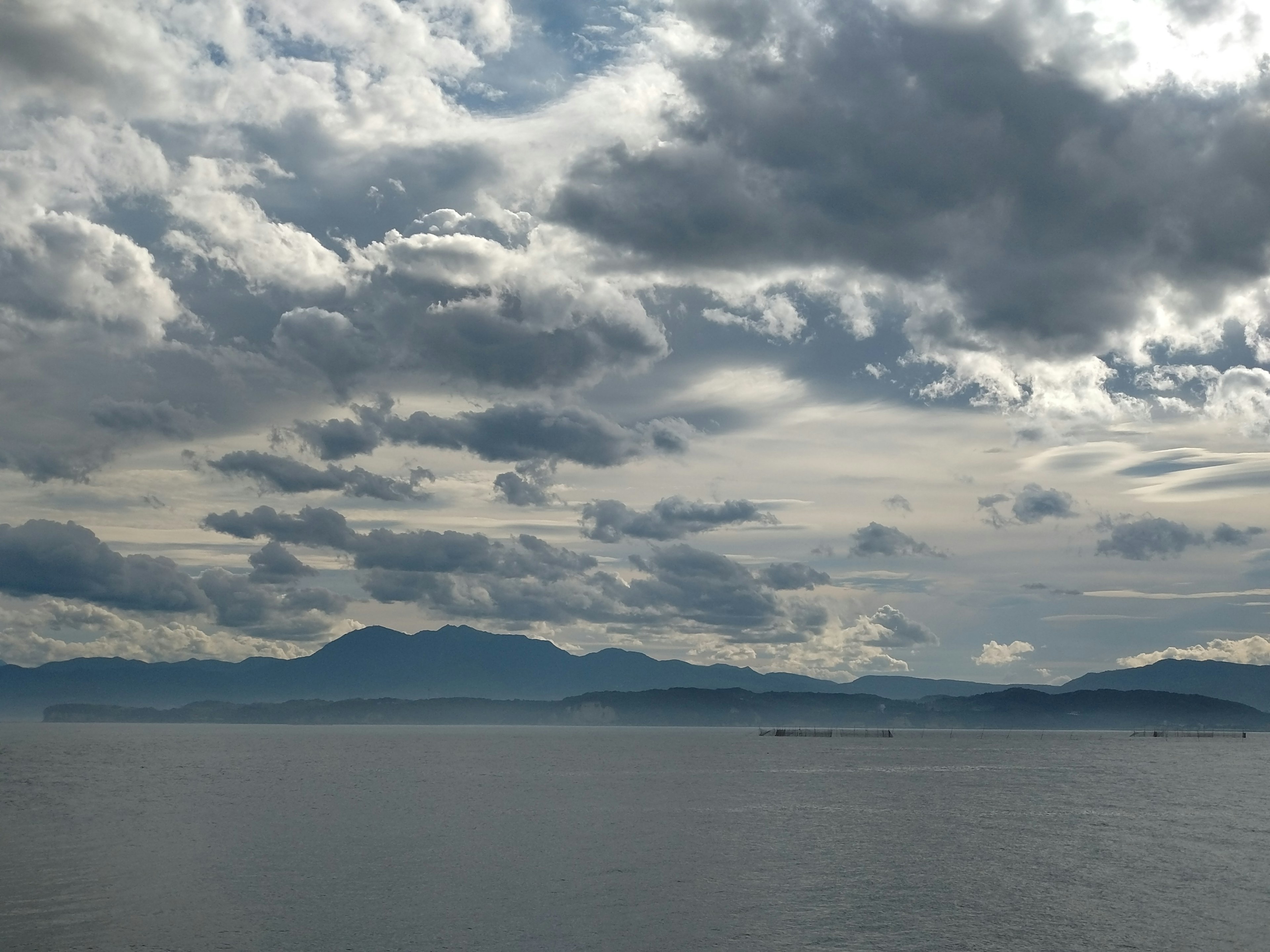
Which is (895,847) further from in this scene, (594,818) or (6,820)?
(6,820)

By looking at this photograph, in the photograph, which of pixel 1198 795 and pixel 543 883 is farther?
pixel 1198 795

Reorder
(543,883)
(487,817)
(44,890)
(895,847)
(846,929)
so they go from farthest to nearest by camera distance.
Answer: (487,817) → (895,847) → (543,883) → (44,890) → (846,929)

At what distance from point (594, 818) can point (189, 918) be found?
226 feet

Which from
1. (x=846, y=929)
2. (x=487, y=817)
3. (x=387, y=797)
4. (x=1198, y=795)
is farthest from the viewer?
(x=1198, y=795)

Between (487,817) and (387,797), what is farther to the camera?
(387,797)

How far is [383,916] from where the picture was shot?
72688mm

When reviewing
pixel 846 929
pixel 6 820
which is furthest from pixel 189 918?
pixel 6 820

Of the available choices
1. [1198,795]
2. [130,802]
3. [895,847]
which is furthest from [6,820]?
[1198,795]

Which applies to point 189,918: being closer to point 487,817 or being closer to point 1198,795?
point 487,817

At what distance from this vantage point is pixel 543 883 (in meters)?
85.6

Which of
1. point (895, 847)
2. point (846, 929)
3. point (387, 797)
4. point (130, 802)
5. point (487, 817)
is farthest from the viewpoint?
point (387, 797)

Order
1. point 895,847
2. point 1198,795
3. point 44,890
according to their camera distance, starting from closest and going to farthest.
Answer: point 44,890
point 895,847
point 1198,795

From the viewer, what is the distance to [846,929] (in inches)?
2778

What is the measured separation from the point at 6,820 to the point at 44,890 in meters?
55.4
